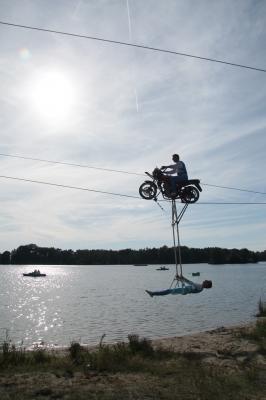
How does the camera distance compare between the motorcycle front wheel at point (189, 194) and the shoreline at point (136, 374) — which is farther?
the motorcycle front wheel at point (189, 194)

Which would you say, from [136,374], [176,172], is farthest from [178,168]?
[136,374]

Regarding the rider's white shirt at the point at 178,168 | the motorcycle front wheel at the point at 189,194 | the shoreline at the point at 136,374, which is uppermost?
the rider's white shirt at the point at 178,168

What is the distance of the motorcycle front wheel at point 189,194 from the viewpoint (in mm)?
18516

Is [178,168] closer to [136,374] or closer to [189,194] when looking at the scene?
[189,194]

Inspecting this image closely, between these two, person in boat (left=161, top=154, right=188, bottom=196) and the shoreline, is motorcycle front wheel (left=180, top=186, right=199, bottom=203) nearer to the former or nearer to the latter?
person in boat (left=161, top=154, right=188, bottom=196)

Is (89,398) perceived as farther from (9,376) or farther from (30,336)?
(30,336)

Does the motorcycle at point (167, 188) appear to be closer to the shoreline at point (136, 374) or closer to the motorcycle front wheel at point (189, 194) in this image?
the motorcycle front wheel at point (189, 194)

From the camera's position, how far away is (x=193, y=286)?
1828cm

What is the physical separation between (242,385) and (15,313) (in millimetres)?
40563

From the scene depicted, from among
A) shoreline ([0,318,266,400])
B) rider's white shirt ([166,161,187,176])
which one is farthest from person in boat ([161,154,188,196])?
shoreline ([0,318,266,400])

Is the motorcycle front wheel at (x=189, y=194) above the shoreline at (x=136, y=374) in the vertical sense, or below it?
above

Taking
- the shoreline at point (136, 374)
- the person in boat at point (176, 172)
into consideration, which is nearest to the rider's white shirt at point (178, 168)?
the person in boat at point (176, 172)

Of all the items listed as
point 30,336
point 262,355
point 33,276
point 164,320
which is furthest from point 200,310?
point 33,276

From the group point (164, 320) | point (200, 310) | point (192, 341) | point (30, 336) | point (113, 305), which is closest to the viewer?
point (192, 341)
